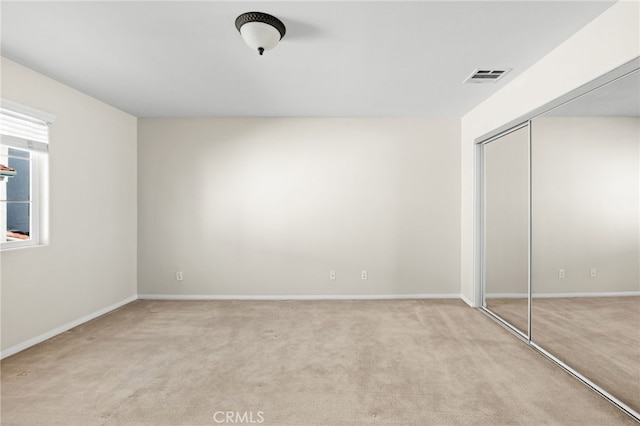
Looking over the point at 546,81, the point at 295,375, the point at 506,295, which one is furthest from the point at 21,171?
the point at 506,295

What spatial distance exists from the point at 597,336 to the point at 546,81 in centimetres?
206

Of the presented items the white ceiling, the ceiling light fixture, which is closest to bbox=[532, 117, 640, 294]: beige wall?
the white ceiling

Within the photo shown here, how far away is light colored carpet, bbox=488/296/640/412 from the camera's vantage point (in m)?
1.94

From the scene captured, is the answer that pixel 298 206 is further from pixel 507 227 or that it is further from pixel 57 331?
pixel 57 331

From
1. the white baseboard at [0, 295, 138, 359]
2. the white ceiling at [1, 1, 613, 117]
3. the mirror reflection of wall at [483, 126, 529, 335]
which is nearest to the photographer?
the white ceiling at [1, 1, 613, 117]

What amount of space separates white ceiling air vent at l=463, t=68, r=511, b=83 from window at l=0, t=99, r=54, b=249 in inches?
164

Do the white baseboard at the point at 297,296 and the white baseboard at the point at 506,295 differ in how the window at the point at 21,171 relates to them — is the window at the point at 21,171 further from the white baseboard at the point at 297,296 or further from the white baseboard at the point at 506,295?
the white baseboard at the point at 506,295

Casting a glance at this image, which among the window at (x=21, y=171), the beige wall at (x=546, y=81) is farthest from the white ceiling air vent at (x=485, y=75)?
the window at (x=21, y=171)

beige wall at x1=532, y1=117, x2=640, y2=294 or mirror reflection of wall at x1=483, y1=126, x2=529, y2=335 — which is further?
mirror reflection of wall at x1=483, y1=126, x2=529, y2=335

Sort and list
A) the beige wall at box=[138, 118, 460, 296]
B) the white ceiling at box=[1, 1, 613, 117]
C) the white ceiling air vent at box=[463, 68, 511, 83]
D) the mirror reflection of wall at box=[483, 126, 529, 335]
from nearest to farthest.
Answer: the white ceiling at box=[1, 1, 613, 117]
the white ceiling air vent at box=[463, 68, 511, 83]
the mirror reflection of wall at box=[483, 126, 529, 335]
the beige wall at box=[138, 118, 460, 296]

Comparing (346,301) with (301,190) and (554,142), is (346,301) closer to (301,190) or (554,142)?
(301,190)

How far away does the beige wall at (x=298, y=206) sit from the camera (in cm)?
418

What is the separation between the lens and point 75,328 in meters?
3.16

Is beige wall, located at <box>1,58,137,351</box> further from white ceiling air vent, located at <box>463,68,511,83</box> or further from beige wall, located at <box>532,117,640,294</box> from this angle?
beige wall, located at <box>532,117,640,294</box>
